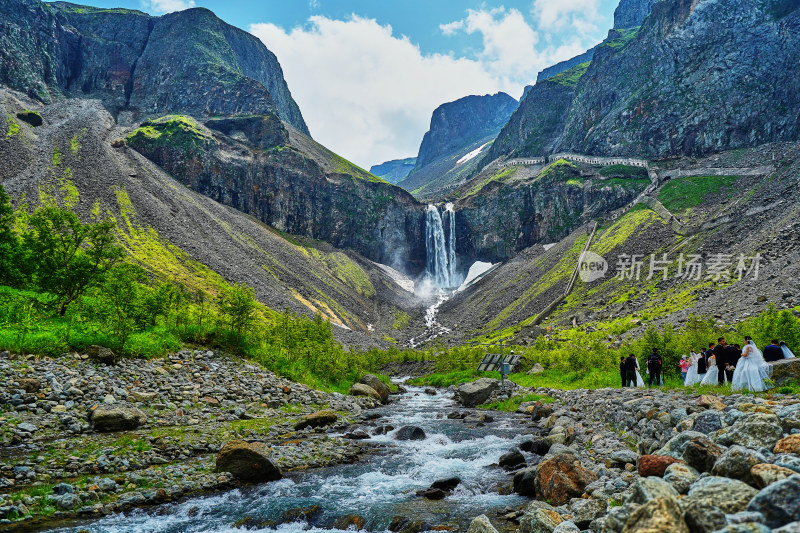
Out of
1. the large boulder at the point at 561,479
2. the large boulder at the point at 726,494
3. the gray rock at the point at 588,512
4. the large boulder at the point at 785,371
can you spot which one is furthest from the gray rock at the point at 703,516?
the large boulder at the point at 785,371

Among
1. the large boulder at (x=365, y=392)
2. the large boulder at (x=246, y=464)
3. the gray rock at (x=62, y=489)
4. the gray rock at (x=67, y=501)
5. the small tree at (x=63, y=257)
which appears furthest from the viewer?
the large boulder at (x=365, y=392)

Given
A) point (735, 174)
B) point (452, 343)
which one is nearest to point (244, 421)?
point (452, 343)

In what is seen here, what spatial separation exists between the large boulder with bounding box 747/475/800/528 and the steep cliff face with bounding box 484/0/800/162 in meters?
156

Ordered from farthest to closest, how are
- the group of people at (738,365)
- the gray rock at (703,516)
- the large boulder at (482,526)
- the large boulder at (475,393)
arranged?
1. the large boulder at (475,393)
2. the group of people at (738,365)
3. the large boulder at (482,526)
4. the gray rock at (703,516)

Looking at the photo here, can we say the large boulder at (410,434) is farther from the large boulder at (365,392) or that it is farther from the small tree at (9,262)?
the small tree at (9,262)

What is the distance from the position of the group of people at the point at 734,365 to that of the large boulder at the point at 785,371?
0.24m

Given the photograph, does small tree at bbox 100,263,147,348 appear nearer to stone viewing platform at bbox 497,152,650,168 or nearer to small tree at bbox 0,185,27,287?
small tree at bbox 0,185,27,287

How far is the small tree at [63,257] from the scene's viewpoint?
24578 millimetres

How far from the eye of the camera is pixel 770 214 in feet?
226

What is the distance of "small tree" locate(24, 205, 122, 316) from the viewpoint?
80.6 ft

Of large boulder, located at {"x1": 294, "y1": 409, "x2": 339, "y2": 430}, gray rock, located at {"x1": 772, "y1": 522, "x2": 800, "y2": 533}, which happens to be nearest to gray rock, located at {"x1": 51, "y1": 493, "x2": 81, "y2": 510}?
large boulder, located at {"x1": 294, "y1": 409, "x2": 339, "y2": 430}

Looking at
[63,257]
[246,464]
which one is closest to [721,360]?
[246,464]

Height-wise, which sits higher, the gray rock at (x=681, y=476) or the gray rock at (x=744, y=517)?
the gray rock at (x=744, y=517)

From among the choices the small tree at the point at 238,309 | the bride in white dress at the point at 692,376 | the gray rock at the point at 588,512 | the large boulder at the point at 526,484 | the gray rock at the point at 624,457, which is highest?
the small tree at the point at 238,309
